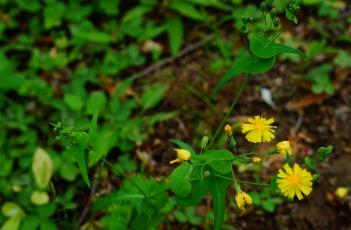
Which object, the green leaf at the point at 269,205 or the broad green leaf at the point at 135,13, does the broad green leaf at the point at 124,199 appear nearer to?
the green leaf at the point at 269,205

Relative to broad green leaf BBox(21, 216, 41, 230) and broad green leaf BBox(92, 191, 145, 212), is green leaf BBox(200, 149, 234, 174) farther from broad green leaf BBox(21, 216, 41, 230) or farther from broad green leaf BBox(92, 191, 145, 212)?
broad green leaf BBox(21, 216, 41, 230)

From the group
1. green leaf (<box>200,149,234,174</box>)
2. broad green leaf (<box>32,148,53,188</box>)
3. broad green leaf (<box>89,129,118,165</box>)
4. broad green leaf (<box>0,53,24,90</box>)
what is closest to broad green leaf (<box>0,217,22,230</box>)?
broad green leaf (<box>32,148,53,188</box>)

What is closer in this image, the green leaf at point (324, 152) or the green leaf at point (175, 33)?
the green leaf at point (324, 152)

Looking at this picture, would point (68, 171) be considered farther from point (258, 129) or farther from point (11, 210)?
point (258, 129)

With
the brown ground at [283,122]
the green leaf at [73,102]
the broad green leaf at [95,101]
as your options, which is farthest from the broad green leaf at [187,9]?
the green leaf at [73,102]

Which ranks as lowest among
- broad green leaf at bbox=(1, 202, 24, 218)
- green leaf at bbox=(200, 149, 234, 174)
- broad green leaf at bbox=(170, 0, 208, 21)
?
broad green leaf at bbox=(1, 202, 24, 218)

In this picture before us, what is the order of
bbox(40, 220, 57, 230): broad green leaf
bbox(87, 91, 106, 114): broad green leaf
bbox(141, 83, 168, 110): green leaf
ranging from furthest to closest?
bbox(141, 83, 168, 110): green leaf → bbox(87, 91, 106, 114): broad green leaf → bbox(40, 220, 57, 230): broad green leaf

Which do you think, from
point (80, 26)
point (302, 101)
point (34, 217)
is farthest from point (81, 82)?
point (302, 101)
